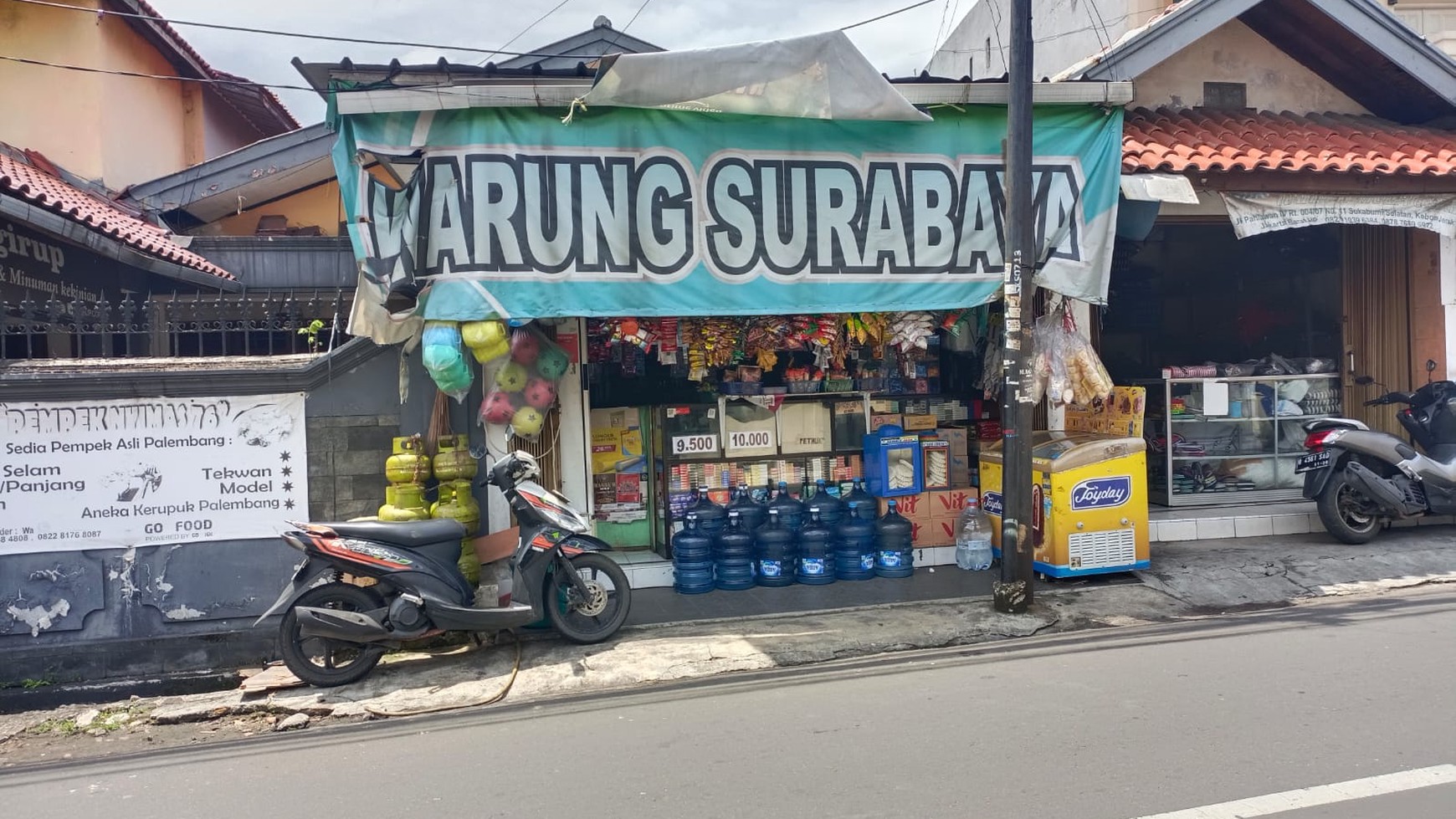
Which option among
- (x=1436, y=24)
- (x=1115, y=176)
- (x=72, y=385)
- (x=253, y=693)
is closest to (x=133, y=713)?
(x=253, y=693)

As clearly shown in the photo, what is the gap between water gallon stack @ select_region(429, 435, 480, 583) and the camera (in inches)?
295

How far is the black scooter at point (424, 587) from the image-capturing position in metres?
6.42

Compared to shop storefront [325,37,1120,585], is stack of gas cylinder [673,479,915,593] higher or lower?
lower

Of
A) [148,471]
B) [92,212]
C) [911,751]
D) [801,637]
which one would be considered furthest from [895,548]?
[92,212]

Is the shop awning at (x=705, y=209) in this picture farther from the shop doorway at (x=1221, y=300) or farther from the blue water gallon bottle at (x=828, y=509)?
the shop doorway at (x=1221, y=300)

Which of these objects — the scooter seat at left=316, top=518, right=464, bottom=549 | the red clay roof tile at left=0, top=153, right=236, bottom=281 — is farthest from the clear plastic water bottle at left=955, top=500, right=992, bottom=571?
the red clay roof tile at left=0, top=153, right=236, bottom=281

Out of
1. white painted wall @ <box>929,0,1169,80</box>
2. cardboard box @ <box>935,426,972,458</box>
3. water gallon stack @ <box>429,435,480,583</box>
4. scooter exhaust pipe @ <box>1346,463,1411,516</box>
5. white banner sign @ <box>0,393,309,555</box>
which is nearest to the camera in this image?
white banner sign @ <box>0,393,309,555</box>

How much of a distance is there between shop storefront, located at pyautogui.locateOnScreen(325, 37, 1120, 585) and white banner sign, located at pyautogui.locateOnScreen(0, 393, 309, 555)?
1.17m

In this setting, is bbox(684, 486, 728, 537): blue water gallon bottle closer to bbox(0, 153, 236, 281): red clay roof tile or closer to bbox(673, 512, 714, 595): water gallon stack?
bbox(673, 512, 714, 595): water gallon stack

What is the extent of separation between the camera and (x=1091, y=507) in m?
8.55

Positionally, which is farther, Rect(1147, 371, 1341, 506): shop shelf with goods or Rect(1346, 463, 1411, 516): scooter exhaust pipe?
Rect(1147, 371, 1341, 506): shop shelf with goods

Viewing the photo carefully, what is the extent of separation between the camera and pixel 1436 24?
16.6 metres

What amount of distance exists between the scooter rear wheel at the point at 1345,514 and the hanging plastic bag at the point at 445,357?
820 cm

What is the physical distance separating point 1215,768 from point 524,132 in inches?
245
